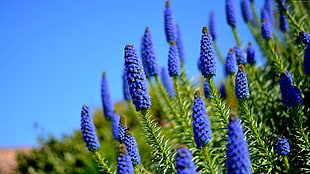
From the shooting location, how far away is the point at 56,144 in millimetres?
8680

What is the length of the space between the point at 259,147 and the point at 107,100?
89.9 inches

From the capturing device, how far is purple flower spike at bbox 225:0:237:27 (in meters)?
4.96

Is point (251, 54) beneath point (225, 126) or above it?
above

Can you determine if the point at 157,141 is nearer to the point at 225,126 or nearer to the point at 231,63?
→ the point at 225,126

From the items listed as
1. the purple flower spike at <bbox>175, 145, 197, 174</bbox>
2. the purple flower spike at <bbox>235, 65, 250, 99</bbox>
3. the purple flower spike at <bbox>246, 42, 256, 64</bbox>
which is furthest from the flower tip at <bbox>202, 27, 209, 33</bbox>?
the purple flower spike at <bbox>246, 42, 256, 64</bbox>

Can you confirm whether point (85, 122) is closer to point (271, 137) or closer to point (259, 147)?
point (259, 147)

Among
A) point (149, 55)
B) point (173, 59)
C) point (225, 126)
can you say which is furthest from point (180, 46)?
point (225, 126)

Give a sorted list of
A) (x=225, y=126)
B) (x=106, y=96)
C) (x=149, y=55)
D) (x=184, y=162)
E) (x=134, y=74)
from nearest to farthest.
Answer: (x=184, y=162)
(x=134, y=74)
(x=225, y=126)
(x=149, y=55)
(x=106, y=96)

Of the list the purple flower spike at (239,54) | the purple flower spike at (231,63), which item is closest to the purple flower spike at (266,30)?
the purple flower spike at (239,54)

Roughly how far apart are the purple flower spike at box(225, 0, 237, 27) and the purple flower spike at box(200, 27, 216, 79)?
2.21 metres

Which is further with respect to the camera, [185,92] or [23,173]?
→ [23,173]

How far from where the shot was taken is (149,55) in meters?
4.07

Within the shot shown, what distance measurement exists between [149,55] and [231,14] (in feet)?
5.07

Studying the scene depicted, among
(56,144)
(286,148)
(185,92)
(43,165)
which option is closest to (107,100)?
(185,92)
